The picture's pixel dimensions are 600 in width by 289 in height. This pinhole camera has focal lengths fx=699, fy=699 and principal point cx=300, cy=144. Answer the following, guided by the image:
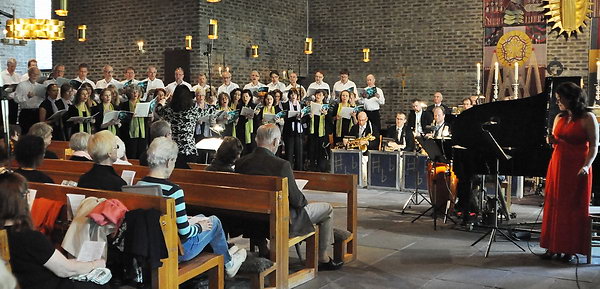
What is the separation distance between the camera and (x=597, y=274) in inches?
220

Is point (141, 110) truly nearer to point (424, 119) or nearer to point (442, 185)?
point (442, 185)

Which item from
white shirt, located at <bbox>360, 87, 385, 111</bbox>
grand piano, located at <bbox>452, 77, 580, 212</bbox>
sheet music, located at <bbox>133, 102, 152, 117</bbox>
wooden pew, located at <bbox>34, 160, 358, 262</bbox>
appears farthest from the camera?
white shirt, located at <bbox>360, 87, 385, 111</bbox>

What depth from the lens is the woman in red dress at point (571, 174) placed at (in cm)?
575

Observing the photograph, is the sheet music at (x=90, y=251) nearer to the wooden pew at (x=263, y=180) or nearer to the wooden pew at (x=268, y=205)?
the wooden pew at (x=268, y=205)

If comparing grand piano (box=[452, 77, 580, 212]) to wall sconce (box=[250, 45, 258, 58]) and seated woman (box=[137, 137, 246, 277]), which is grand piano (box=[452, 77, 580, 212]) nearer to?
seated woman (box=[137, 137, 246, 277])

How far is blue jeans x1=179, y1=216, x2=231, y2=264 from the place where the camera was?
441 cm

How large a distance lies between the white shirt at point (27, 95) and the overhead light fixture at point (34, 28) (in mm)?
2449

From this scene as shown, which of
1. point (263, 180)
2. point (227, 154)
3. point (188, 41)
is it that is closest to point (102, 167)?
point (263, 180)

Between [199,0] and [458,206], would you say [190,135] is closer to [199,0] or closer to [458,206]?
[458,206]

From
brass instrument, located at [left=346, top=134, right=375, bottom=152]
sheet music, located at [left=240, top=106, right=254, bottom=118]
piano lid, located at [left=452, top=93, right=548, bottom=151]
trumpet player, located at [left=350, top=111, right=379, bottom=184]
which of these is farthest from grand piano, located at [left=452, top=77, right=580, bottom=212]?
sheet music, located at [left=240, top=106, right=254, bottom=118]

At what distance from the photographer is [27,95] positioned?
11031 millimetres

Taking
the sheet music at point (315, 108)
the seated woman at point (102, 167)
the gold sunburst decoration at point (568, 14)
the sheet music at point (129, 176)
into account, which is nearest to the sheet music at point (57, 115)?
the sheet music at point (315, 108)

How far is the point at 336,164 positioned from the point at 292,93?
7.28 feet

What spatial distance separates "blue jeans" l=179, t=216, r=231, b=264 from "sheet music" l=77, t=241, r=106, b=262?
0.71 m
